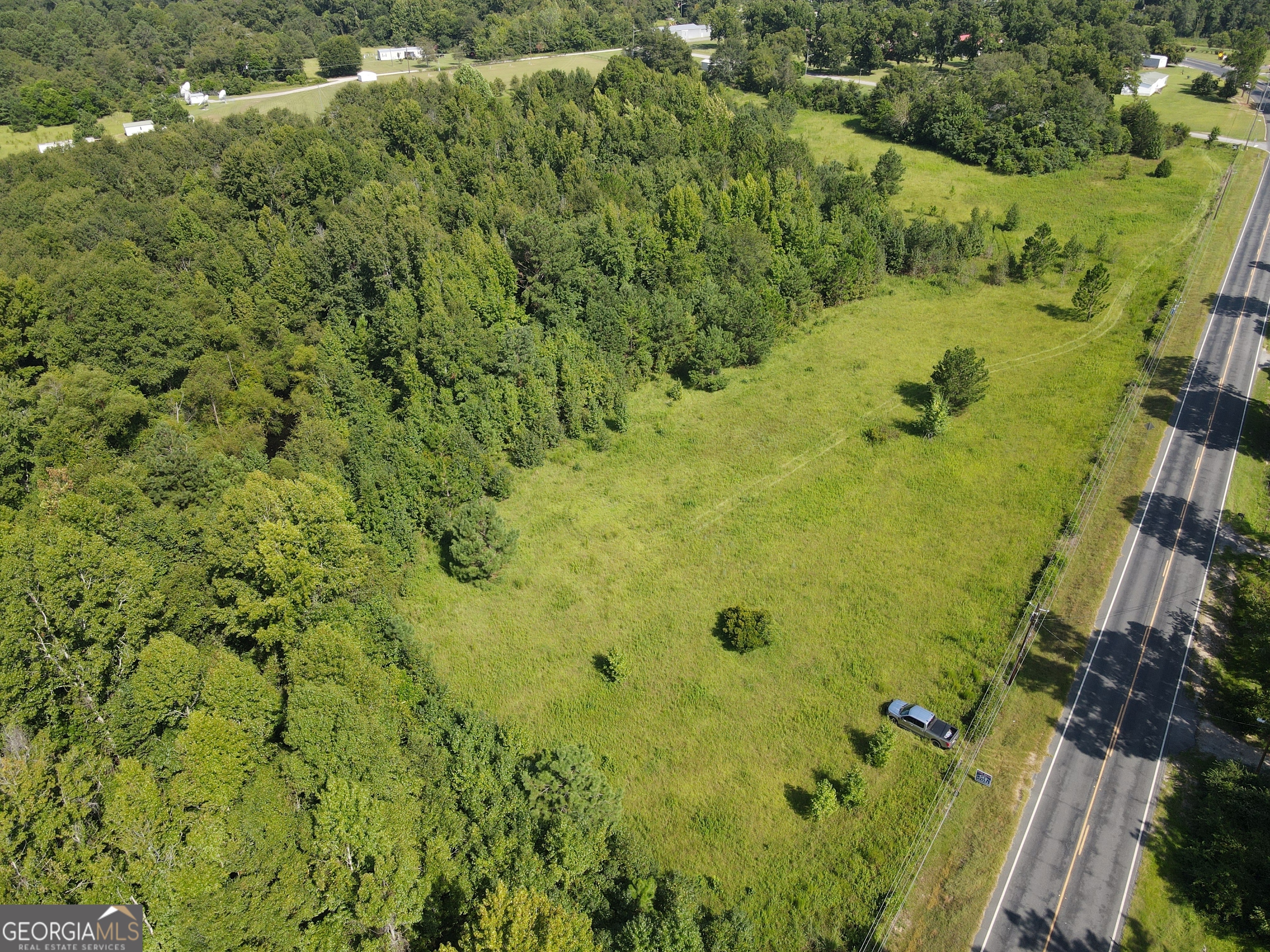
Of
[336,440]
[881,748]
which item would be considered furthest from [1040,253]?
[336,440]

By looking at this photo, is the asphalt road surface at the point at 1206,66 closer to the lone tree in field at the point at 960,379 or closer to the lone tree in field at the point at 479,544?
the lone tree in field at the point at 960,379

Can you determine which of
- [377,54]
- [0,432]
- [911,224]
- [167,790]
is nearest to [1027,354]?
[911,224]

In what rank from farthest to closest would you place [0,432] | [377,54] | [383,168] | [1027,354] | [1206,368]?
[377,54]
[383,168]
[1027,354]
[1206,368]
[0,432]

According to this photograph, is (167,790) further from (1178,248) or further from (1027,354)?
(1178,248)

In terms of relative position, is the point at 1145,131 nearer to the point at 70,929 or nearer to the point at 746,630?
the point at 746,630

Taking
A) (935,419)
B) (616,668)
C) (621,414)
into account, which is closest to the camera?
(616,668)
